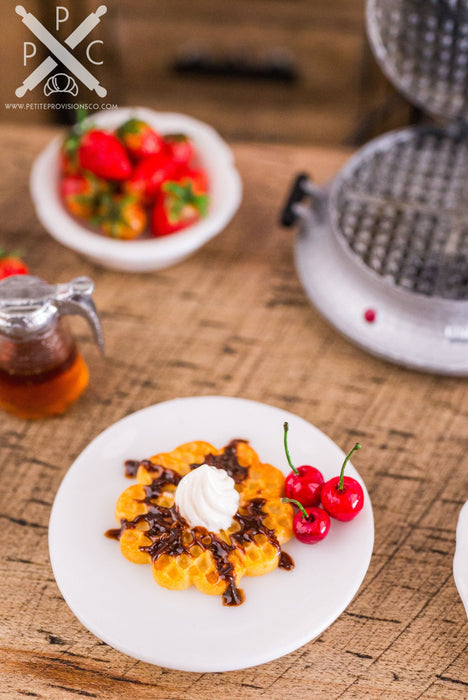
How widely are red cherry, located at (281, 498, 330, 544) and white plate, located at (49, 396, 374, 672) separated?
0.02 m

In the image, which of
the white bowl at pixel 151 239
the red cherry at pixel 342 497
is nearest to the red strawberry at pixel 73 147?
the white bowl at pixel 151 239

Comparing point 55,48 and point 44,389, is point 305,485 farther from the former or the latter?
point 55,48

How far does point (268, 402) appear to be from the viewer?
3.45 feet

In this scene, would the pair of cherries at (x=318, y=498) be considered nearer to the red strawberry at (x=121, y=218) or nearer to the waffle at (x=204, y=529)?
the waffle at (x=204, y=529)

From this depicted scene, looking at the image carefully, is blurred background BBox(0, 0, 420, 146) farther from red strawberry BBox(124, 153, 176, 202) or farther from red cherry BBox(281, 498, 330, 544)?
red cherry BBox(281, 498, 330, 544)

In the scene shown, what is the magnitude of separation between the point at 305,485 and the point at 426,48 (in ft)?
2.57

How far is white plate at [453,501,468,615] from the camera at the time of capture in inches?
30.4

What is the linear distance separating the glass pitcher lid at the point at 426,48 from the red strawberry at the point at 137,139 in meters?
0.40

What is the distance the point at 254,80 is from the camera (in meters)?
2.33

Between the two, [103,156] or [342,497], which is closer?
[342,497]

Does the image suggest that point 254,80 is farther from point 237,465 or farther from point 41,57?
point 237,465

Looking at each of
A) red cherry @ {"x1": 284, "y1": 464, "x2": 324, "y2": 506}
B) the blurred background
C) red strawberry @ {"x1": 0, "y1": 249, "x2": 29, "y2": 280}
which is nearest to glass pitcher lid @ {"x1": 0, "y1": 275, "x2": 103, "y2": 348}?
red strawberry @ {"x1": 0, "y1": 249, "x2": 29, "y2": 280}

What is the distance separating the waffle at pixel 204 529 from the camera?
2.52 feet

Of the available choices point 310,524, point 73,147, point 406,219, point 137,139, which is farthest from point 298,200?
point 310,524
